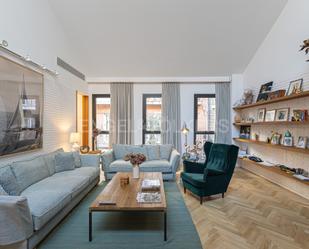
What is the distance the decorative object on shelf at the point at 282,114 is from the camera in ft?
13.2

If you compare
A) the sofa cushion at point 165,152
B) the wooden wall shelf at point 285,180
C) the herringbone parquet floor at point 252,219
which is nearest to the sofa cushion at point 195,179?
the herringbone parquet floor at point 252,219

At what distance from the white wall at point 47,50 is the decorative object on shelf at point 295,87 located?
462 centimetres

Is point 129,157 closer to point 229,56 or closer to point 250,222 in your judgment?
point 250,222

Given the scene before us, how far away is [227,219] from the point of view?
9.11ft

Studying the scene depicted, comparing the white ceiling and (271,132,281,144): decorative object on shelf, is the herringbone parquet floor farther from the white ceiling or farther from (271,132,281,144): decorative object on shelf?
the white ceiling

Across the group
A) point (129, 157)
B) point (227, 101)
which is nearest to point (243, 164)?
point (227, 101)

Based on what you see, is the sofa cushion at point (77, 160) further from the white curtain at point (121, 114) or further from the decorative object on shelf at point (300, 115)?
the decorative object on shelf at point (300, 115)

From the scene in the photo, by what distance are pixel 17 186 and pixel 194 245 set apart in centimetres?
225

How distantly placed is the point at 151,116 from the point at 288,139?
11.5 ft

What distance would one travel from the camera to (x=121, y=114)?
19.4ft

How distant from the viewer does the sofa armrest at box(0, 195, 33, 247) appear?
6.07 feet

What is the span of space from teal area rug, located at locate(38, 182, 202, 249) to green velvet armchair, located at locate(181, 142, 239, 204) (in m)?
0.48

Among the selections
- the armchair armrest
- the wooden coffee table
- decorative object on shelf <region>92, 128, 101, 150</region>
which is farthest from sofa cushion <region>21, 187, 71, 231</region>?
decorative object on shelf <region>92, 128, 101, 150</region>

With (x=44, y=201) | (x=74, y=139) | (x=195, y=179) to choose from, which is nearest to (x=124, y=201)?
(x=44, y=201)
